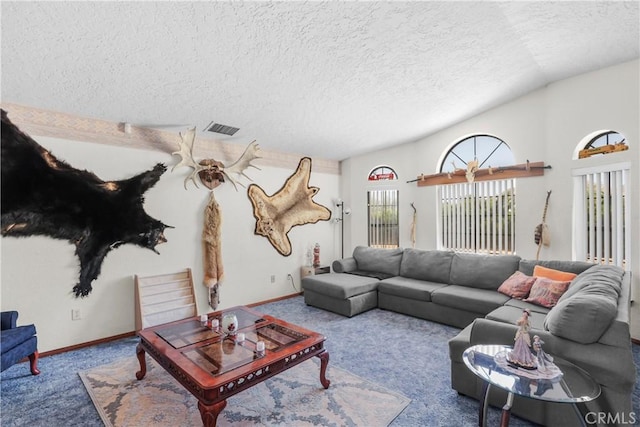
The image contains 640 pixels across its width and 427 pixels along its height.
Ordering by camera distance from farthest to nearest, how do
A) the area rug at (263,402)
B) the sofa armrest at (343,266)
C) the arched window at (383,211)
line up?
the arched window at (383,211), the sofa armrest at (343,266), the area rug at (263,402)

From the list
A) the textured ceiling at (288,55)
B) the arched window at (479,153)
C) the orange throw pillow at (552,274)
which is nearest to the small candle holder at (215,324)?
the textured ceiling at (288,55)

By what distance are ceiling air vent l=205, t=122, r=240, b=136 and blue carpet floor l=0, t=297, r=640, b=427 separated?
2.69 metres

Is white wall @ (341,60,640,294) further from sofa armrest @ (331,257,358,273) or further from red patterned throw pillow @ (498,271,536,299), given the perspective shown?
sofa armrest @ (331,257,358,273)

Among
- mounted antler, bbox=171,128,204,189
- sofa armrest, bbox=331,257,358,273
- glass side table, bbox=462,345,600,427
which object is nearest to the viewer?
glass side table, bbox=462,345,600,427

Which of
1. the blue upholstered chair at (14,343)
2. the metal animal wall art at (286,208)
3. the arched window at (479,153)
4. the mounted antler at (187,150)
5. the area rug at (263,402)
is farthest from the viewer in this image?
the metal animal wall art at (286,208)

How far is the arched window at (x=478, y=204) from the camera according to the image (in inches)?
169

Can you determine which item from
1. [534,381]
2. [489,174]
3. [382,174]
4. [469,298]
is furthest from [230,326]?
[382,174]

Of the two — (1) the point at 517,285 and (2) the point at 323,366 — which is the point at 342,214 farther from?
(2) the point at 323,366

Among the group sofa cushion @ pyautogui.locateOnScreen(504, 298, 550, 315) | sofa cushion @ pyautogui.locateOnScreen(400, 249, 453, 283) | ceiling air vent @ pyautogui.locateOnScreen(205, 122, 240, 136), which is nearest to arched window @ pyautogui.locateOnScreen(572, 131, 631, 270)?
sofa cushion @ pyautogui.locateOnScreen(504, 298, 550, 315)

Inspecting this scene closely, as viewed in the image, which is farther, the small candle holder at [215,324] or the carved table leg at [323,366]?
the small candle holder at [215,324]

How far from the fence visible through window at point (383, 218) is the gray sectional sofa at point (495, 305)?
58 centimetres

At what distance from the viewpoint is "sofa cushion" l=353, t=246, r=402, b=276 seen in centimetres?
482

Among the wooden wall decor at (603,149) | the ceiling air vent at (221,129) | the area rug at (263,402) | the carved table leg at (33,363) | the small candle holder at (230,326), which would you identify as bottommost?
the area rug at (263,402)

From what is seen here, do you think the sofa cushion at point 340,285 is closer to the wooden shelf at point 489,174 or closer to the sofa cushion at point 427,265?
the sofa cushion at point 427,265
